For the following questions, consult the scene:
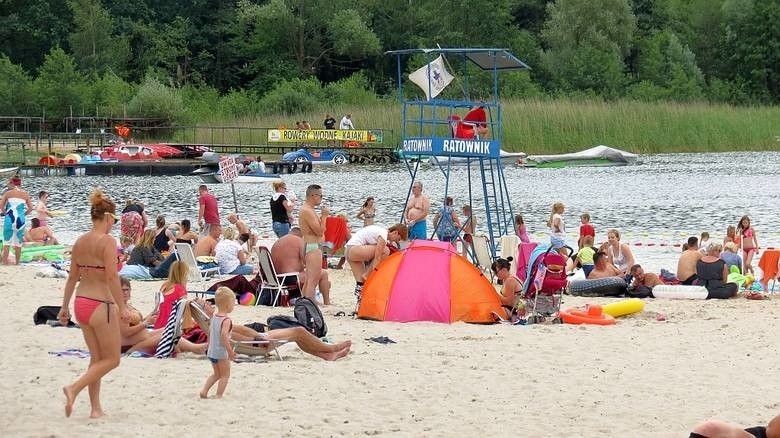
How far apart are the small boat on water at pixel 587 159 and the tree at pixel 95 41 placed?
110 feet

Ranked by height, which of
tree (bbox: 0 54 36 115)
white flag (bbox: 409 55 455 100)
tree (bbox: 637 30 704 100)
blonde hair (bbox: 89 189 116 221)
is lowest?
blonde hair (bbox: 89 189 116 221)

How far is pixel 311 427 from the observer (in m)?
9.30

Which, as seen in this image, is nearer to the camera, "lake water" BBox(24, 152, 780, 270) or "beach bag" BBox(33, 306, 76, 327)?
"beach bag" BBox(33, 306, 76, 327)

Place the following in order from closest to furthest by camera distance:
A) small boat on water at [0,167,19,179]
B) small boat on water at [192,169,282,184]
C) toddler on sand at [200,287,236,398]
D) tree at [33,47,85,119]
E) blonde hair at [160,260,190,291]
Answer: toddler on sand at [200,287,236,398], blonde hair at [160,260,190,291], small boat on water at [192,169,282,184], small boat on water at [0,167,19,179], tree at [33,47,85,119]

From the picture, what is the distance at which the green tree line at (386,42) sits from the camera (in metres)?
78.9

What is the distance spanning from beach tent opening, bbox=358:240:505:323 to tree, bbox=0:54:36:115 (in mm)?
56607

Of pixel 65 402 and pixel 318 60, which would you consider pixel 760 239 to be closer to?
pixel 65 402

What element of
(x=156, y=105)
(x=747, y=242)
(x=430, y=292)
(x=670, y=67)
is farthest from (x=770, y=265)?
(x=670, y=67)

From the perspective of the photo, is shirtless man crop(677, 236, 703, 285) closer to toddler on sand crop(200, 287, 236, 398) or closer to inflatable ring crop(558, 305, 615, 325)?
inflatable ring crop(558, 305, 615, 325)

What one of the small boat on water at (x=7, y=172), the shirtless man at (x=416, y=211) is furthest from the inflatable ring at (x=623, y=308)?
the small boat on water at (x=7, y=172)

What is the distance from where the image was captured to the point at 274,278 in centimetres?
1519

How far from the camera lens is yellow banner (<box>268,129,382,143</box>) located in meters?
55.9

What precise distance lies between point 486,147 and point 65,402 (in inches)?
450

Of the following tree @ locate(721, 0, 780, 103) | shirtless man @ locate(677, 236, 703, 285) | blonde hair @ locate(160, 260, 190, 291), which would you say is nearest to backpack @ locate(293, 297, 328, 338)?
blonde hair @ locate(160, 260, 190, 291)
